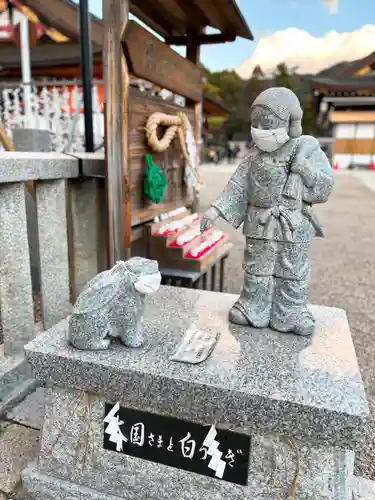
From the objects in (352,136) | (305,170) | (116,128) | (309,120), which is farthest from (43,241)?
(309,120)

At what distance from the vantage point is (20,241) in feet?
6.83

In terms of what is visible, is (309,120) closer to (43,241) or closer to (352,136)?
(352,136)

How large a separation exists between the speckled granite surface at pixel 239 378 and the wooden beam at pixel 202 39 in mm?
2982

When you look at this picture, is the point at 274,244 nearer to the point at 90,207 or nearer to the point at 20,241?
the point at 20,241

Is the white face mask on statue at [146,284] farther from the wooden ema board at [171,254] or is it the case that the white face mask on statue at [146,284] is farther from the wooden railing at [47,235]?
the wooden ema board at [171,254]

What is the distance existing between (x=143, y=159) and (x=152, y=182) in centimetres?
17

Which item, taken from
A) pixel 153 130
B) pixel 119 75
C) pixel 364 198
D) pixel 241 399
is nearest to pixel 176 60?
pixel 153 130

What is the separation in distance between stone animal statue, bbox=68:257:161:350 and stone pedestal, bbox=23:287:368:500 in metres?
0.06

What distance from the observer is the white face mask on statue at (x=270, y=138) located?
1470mm

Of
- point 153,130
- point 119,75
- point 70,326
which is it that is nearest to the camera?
point 70,326

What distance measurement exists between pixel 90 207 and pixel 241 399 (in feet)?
6.06

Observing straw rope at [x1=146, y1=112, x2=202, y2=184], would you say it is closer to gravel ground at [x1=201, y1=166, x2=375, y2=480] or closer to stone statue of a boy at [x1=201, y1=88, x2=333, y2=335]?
stone statue of a boy at [x1=201, y1=88, x2=333, y2=335]

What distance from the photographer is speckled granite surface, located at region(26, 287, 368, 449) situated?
1260 millimetres

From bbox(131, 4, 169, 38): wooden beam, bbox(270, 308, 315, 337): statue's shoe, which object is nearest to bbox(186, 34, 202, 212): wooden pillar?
bbox(131, 4, 169, 38): wooden beam
